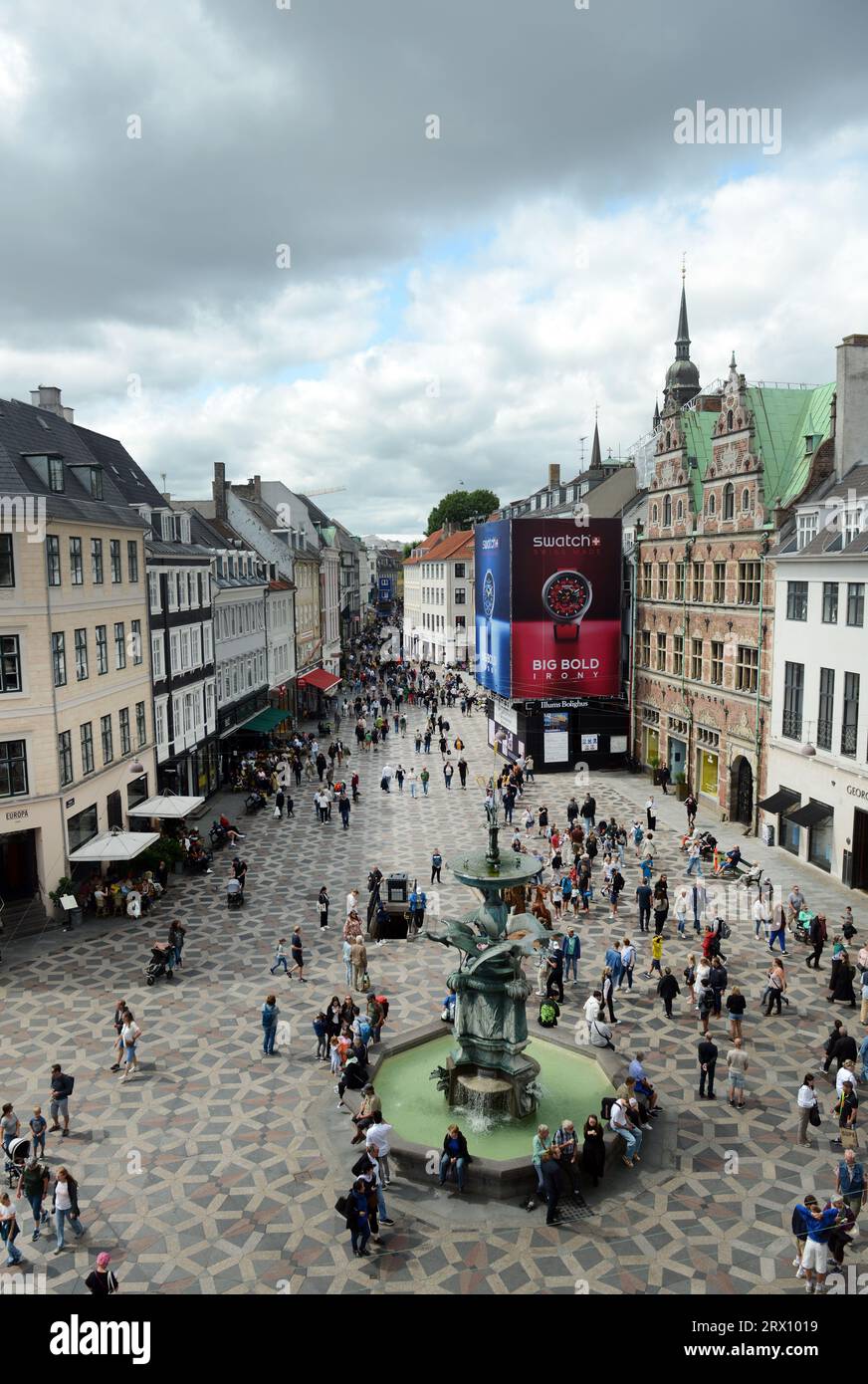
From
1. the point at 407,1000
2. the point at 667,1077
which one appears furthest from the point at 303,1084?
the point at 667,1077

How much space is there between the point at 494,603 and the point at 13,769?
97.6ft

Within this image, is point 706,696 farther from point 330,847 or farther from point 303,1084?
point 303,1084

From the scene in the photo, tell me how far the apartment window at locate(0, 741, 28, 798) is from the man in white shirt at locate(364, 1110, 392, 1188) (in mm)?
16031

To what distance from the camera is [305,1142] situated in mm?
16156

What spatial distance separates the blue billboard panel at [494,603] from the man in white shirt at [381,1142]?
114ft

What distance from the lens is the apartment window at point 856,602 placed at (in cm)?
2864

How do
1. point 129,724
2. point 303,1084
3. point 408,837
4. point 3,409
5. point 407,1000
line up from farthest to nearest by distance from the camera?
point 408,837
point 129,724
point 3,409
point 407,1000
point 303,1084

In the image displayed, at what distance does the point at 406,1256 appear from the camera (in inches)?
520

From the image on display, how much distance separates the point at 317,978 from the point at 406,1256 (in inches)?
410

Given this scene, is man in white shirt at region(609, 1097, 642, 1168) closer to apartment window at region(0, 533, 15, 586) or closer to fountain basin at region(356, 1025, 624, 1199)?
fountain basin at region(356, 1025, 624, 1199)

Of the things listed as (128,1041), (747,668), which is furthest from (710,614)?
(128,1041)

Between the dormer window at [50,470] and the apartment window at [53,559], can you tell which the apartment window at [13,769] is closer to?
the apartment window at [53,559]

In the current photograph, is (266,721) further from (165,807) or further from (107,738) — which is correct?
(107,738)

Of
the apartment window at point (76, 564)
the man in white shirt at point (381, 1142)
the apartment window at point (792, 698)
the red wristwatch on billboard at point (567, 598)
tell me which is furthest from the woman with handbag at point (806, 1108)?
the red wristwatch on billboard at point (567, 598)
